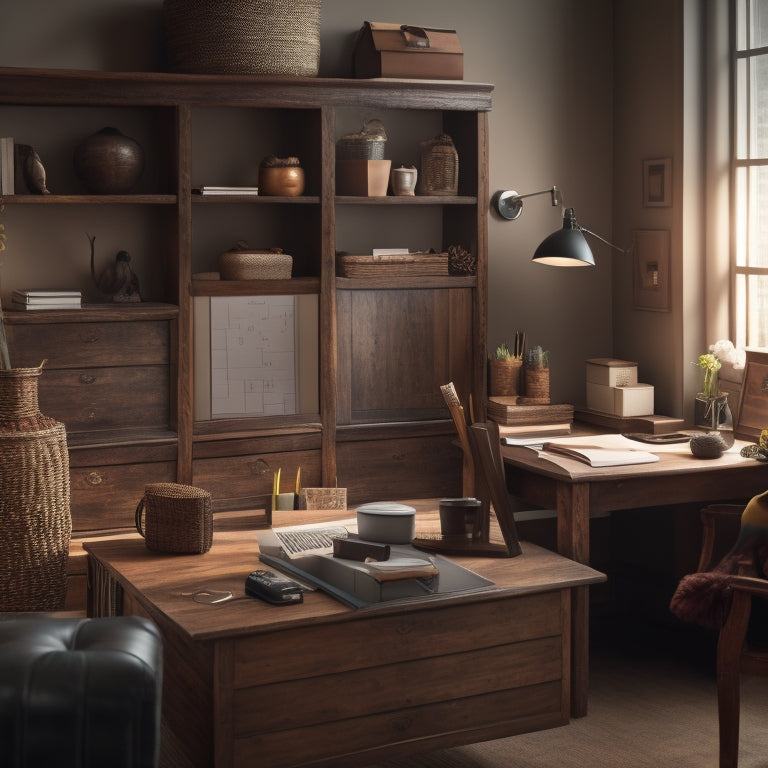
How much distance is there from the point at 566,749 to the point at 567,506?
2.61 ft

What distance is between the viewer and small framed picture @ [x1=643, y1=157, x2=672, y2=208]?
494cm

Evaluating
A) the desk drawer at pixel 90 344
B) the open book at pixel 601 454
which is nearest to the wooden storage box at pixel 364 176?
the desk drawer at pixel 90 344

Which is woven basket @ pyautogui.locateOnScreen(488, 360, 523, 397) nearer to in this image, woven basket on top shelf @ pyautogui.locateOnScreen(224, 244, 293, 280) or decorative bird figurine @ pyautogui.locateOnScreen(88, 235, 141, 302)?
woven basket on top shelf @ pyautogui.locateOnScreen(224, 244, 293, 280)

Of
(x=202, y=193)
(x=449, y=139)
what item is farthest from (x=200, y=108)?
(x=449, y=139)

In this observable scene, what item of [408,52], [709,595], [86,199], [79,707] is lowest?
[709,595]

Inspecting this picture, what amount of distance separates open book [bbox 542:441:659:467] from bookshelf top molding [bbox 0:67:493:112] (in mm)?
1483

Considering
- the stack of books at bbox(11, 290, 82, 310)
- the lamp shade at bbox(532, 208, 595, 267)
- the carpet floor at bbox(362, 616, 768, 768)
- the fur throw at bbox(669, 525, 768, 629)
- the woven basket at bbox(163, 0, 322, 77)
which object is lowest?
the carpet floor at bbox(362, 616, 768, 768)

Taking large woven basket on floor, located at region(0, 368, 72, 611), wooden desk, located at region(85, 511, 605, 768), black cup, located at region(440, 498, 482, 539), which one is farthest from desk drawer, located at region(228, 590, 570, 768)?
large woven basket on floor, located at region(0, 368, 72, 611)

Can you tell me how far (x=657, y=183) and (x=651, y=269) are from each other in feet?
1.21

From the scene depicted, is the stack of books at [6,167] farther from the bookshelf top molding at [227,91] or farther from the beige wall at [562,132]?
the beige wall at [562,132]

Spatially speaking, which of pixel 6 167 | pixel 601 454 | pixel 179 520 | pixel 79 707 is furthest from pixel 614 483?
pixel 6 167

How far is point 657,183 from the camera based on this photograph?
16.5 ft

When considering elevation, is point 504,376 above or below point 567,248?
below

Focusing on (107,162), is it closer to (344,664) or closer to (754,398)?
(344,664)
